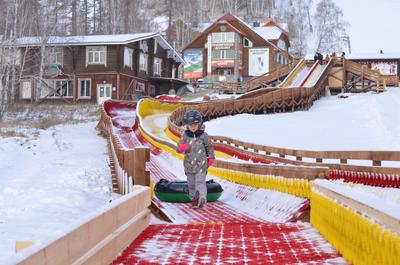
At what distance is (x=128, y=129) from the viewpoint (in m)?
31.4

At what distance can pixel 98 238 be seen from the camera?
433 cm

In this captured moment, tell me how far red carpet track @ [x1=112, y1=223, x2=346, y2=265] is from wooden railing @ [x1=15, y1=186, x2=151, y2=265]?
149 millimetres

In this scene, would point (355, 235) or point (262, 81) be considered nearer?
point (355, 235)

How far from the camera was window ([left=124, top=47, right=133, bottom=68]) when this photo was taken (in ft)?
165

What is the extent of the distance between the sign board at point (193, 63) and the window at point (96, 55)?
2644 centimetres

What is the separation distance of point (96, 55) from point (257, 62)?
2972 centimetres

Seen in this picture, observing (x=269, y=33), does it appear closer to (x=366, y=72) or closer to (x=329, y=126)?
(x=366, y=72)

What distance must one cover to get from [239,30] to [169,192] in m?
65.6

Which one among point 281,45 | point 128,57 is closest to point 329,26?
point 281,45

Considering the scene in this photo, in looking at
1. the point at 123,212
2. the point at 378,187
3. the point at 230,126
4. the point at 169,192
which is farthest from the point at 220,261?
the point at 230,126

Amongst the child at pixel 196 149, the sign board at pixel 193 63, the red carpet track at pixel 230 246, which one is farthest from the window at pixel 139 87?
the red carpet track at pixel 230 246

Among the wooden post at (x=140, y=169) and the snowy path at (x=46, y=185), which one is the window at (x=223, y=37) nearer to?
the snowy path at (x=46, y=185)

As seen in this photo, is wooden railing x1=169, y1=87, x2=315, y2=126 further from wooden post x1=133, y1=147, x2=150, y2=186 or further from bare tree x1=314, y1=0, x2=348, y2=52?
bare tree x1=314, y1=0, x2=348, y2=52

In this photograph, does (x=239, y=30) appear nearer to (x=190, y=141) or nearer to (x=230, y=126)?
(x=230, y=126)
